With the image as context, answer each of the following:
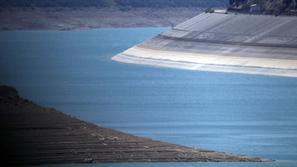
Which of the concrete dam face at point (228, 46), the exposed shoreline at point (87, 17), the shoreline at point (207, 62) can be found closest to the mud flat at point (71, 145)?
the shoreline at point (207, 62)

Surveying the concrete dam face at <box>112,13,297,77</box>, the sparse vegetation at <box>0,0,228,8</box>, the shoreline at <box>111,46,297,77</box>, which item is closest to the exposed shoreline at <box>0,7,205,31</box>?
the sparse vegetation at <box>0,0,228,8</box>

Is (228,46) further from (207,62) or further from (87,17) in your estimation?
(87,17)

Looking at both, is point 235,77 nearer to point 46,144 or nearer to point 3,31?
point 46,144

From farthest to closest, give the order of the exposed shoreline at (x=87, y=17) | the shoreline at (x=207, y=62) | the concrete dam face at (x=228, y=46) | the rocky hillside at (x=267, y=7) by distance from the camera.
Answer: the exposed shoreline at (x=87, y=17)
the rocky hillside at (x=267, y=7)
the concrete dam face at (x=228, y=46)
the shoreline at (x=207, y=62)

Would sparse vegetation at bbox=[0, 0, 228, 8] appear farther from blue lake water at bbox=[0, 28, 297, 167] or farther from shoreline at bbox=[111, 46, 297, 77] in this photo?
shoreline at bbox=[111, 46, 297, 77]

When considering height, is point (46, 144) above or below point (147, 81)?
above

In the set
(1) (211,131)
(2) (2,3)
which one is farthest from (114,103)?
(2) (2,3)

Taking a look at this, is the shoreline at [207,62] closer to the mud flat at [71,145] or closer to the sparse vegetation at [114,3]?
the mud flat at [71,145]
